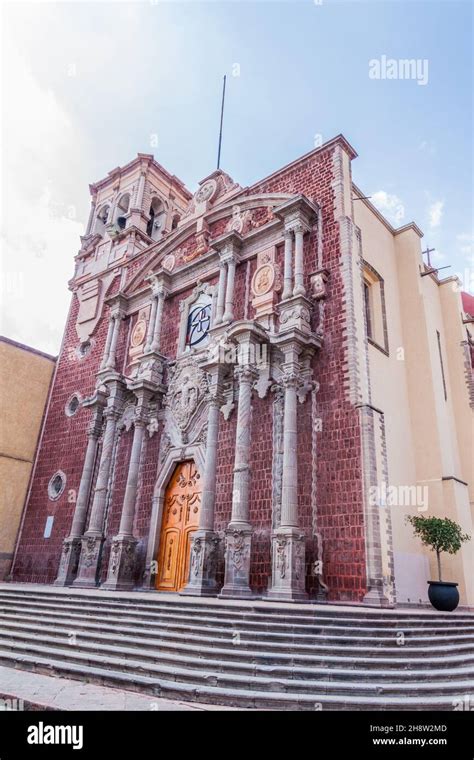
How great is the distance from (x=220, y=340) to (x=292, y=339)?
97.8 inches

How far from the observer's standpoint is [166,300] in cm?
1558

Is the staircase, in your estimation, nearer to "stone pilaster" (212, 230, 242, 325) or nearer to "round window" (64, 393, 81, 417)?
"stone pilaster" (212, 230, 242, 325)

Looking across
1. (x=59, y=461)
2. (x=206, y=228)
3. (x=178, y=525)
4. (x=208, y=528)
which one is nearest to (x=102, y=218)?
(x=206, y=228)

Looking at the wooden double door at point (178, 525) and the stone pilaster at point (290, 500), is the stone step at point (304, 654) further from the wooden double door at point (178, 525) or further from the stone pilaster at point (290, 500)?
the wooden double door at point (178, 525)

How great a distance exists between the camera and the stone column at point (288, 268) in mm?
11527

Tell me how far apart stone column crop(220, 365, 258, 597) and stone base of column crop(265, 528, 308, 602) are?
2.25 feet

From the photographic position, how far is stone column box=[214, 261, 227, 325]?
12.8 m

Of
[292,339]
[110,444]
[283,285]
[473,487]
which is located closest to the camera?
[292,339]

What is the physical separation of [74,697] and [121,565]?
719 cm

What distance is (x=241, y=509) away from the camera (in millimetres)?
9953

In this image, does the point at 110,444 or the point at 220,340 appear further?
the point at 110,444

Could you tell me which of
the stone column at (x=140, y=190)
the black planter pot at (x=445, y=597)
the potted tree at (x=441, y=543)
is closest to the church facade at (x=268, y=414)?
the potted tree at (x=441, y=543)
